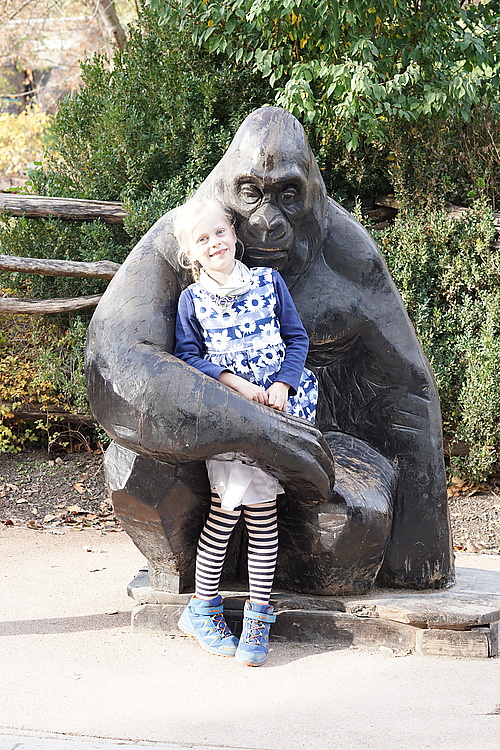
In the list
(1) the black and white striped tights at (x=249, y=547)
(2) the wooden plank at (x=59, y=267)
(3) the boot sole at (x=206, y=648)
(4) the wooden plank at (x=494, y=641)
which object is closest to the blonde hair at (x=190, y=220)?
(1) the black and white striped tights at (x=249, y=547)

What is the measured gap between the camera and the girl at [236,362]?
290 cm

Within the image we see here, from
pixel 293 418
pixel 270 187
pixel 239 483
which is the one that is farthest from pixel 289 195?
pixel 239 483

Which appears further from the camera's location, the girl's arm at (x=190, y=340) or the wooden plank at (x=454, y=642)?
the wooden plank at (x=454, y=642)

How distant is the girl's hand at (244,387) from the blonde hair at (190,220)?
16.9 inches

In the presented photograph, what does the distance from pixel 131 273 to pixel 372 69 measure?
3.02m

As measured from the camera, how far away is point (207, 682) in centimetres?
273

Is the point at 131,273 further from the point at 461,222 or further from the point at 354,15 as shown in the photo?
the point at 461,222

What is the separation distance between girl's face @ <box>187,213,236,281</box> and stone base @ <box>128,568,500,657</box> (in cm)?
119

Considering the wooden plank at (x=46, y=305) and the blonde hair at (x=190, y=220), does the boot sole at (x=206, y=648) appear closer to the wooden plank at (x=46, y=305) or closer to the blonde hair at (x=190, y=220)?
the blonde hair at (x=190, y=220)

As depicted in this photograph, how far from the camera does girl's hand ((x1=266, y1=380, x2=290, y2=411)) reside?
2871 millimetres

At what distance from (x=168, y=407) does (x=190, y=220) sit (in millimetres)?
655

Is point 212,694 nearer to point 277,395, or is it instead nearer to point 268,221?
point 277,395

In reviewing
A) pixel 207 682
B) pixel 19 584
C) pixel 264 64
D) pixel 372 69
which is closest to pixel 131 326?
pixel 207 682

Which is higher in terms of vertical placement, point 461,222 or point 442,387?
point 461,222
